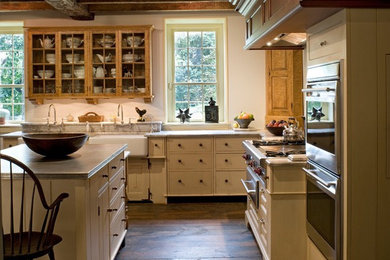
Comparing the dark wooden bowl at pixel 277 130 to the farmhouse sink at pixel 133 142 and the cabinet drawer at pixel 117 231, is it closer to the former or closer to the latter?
the farmhouse sink at pixel 133 142

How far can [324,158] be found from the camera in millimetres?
2553

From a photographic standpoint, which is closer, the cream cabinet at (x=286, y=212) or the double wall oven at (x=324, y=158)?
the double wall oven at (x=324, y=158)

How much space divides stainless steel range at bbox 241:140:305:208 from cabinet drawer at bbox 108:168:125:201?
1131 mm

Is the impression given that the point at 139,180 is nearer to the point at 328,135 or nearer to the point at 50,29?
the point at 50,29

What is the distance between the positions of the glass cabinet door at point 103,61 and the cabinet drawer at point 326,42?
348 cm

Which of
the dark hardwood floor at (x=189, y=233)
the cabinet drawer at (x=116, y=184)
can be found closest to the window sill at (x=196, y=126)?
the dark hardwood floor at (x=189, y=233)

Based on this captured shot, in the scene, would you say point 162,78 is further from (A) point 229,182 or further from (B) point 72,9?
(A) point 229,182

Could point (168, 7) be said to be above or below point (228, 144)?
above

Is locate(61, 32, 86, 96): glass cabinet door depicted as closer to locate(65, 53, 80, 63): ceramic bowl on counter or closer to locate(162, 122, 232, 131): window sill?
locate(65, 53, 80, 63): ceramic bowl on counter

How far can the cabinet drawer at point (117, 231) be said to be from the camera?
10.7 ft

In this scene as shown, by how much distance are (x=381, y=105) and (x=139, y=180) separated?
147 inches

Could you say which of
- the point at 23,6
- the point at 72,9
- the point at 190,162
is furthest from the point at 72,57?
the point at 190,162

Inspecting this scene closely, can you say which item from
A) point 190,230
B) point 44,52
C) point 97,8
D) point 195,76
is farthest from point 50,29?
point 190,230

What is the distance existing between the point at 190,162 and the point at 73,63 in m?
2.08
